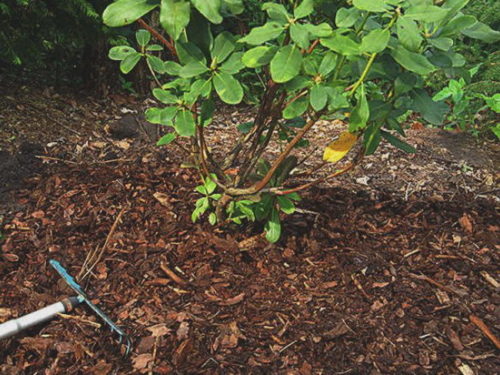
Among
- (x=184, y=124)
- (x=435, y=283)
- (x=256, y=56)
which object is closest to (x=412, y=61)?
(x=256, y=56)

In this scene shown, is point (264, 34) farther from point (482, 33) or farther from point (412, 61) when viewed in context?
point (482, 33)

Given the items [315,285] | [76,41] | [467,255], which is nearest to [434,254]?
[467,255]

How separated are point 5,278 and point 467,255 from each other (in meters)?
1.86

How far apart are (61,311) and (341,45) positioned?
1257 mm

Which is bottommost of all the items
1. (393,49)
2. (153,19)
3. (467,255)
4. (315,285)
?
(467,255)

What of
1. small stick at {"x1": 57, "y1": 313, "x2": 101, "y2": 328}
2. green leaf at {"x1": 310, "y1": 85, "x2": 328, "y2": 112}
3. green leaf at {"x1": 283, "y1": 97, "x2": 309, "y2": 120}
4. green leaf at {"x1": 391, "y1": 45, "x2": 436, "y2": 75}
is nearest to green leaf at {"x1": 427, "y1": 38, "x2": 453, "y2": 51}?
green leaf at {"x1": 391, "y1": 45, "x2": 436, "y2": 75}

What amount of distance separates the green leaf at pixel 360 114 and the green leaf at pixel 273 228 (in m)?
0.55

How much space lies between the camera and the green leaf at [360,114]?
4.73ft

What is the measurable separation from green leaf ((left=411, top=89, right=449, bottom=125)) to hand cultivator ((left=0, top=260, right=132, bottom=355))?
1164mm

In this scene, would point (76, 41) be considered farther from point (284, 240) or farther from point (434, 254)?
point (434, 254)

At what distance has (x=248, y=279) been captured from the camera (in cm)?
200

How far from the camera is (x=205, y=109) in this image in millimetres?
1705

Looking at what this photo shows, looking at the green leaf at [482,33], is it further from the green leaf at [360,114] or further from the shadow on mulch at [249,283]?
the shadow on mulch at [249,283]

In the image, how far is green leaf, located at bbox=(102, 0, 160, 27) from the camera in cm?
132
